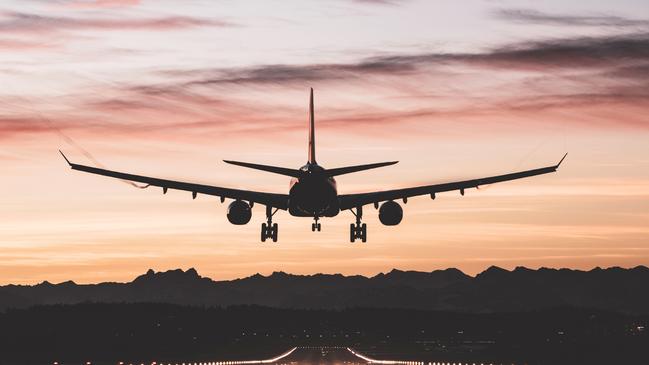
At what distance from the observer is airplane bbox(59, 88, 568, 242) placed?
96438mm

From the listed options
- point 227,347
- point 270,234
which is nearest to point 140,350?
point 227,347

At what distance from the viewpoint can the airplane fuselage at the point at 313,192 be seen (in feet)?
316

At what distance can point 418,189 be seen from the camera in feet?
353

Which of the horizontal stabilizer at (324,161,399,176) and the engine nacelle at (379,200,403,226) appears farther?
the engine nacelle at (379,200,403,226)

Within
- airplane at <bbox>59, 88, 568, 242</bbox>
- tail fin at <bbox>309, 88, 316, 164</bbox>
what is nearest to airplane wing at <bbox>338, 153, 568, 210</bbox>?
airplane at <bbox>59, 88, 568, 242</bbox>

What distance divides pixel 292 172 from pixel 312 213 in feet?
18.9

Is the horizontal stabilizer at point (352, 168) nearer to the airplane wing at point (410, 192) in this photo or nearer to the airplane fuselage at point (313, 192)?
the airplane fuselage at point (313, 192)

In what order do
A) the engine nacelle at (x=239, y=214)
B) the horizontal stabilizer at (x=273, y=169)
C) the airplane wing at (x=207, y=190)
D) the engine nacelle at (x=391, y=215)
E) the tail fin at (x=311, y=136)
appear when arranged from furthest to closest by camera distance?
the tail fin at (x=311, y=136) → the engine nacelle at (x=391, y=215) → the engine nacelle at (x=239, y=214) → the airplane wing at (x=207, y=190) → the horizontal stabilizer at (x=273, y=169)

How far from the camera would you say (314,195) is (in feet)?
316

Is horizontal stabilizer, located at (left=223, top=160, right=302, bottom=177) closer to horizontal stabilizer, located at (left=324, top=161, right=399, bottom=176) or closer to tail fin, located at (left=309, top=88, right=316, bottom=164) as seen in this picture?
horizontal stabilizer, located at (left=324, top=161, right=399, bottom=176)

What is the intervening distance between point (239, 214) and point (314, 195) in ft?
39.4

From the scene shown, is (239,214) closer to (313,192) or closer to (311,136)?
(313,192)

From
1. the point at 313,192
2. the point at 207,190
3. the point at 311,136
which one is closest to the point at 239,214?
the point at 207,190

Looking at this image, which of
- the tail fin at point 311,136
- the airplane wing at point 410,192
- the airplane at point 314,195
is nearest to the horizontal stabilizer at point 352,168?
the airplane at point 314,195
